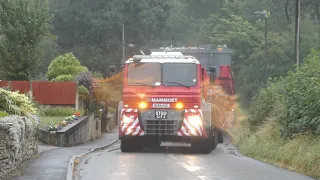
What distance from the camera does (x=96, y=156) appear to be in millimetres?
26516

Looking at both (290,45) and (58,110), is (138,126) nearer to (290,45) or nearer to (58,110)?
(58,110)

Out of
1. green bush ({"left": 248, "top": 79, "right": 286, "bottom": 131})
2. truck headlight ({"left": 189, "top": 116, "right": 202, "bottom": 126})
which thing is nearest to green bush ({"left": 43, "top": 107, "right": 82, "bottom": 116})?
green bush ({"left": 248, "top": 79, "right": 286, "bottom": 131})

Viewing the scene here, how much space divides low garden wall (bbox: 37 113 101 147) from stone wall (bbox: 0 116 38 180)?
238 inches

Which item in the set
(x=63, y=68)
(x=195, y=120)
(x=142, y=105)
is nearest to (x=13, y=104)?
(x=142, y=105)

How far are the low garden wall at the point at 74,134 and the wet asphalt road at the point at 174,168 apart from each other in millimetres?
5255

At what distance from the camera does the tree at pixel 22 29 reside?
4162cm

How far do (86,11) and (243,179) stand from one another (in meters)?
65.3

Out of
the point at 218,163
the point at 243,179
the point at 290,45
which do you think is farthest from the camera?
the point at 290,45

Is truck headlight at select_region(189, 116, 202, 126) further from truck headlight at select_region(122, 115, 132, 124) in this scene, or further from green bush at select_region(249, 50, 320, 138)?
green bush at select_region(249, 50, 320, 138)

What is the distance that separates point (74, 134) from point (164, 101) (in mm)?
9235

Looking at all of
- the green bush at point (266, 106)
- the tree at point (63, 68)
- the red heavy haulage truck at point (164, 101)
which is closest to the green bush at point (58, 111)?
the tree at point (63, 68)

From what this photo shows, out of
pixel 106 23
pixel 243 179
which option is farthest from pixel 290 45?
pixel 243 179

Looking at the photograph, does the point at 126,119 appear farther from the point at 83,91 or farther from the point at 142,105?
the point at 83,91

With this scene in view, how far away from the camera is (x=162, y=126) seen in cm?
2786
